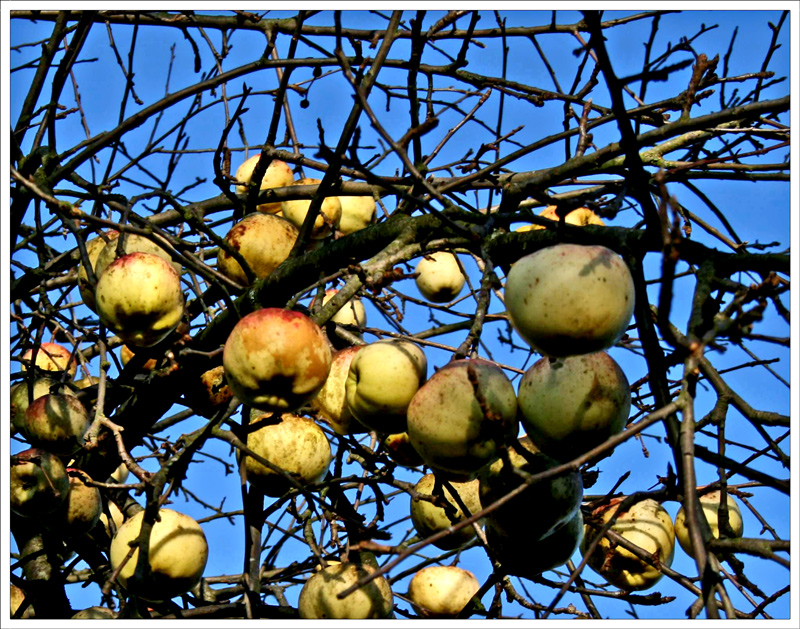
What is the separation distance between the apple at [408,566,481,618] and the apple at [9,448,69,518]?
143cm

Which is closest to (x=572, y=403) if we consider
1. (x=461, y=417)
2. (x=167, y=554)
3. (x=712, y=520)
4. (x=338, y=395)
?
(x=461, y=417)

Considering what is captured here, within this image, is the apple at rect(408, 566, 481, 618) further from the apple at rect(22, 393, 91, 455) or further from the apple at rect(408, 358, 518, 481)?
the apple at rect(408, 358, 518, 481)

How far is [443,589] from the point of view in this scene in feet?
11.1

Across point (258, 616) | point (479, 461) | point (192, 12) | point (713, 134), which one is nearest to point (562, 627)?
point (479, 461)

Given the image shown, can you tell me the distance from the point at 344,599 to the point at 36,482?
43.5 inches

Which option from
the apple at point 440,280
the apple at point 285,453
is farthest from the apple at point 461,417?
the apple at point 440,280

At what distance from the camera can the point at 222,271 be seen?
293cm

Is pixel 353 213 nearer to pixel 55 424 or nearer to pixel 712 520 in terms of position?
pixel 55 424

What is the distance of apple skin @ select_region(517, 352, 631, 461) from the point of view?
75.6 inches

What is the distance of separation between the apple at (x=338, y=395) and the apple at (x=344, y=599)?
44 centimetres

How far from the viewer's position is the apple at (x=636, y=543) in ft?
9.82

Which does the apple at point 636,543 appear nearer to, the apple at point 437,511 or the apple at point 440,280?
the apple at point 437,511

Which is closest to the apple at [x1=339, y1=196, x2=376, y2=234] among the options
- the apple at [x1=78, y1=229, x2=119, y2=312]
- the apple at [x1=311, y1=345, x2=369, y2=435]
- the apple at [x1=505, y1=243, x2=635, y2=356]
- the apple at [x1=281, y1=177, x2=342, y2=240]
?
the apple at [x1=281, y1=177, x2=342, y2=240]

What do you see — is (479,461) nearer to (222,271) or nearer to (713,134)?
(222,271)
